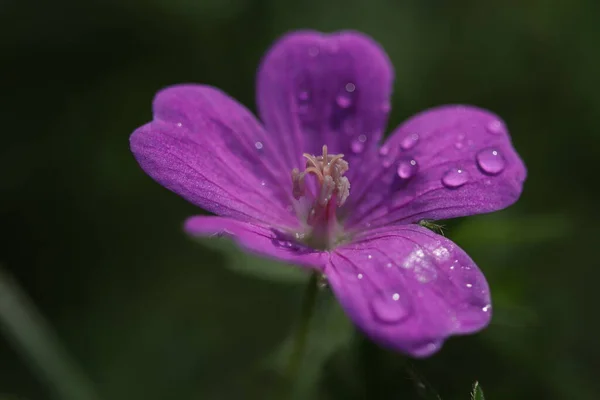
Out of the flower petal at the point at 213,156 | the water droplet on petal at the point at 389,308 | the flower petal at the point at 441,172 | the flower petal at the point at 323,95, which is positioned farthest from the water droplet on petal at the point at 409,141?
the water droplet on petal at the point at 389,308

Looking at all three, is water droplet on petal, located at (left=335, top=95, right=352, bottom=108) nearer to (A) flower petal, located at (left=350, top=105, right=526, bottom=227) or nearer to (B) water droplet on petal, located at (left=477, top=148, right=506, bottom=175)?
(A) flower petal, located at (left=350, top=105, right=526, bottom=227)

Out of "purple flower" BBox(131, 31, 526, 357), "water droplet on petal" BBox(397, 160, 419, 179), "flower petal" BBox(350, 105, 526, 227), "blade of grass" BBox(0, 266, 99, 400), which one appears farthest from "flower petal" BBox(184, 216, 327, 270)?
"blade of grass" BBox(0, 266, 99, 400)

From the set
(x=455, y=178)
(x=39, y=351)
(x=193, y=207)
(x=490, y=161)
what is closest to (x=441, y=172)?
(x=455, y=178)

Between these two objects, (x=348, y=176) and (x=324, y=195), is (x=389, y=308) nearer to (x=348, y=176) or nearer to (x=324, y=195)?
(x=324, y=195)

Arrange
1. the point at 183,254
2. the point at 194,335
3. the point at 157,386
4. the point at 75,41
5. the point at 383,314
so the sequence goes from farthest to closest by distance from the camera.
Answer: the point at 75,41 → the point at 183,254 → the point at 194,335 → the point at 157,386 → the point at 383,314

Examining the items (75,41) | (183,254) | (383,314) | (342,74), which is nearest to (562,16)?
(342,74)

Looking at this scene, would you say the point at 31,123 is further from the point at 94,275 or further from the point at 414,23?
the point at 414,23
